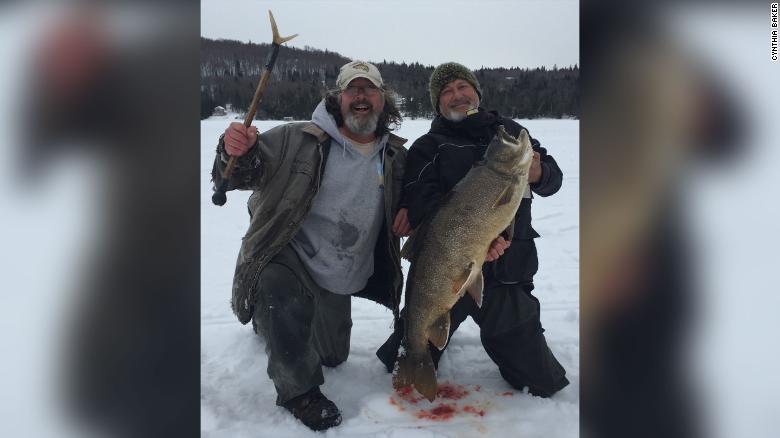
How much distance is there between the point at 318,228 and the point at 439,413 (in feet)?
4.33

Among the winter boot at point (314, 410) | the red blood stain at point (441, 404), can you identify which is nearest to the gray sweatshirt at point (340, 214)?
the winter boot at point (314, 410)

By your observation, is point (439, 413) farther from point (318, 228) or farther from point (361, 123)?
point (361, 123)

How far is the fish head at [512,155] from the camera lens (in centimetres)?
295

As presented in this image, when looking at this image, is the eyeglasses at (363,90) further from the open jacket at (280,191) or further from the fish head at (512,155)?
the fish head at (512,155)

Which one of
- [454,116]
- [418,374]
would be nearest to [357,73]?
[454,116]

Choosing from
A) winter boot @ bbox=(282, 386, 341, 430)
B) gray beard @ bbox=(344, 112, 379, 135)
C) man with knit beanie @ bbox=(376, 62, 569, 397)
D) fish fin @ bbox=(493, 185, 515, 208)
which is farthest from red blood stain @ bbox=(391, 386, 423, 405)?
gray beard @ bbox=(344, 112, 379, 135)

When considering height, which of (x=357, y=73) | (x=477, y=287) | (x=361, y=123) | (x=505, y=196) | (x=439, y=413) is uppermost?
(x=357, y=73)

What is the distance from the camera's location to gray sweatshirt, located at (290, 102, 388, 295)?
11.3ft

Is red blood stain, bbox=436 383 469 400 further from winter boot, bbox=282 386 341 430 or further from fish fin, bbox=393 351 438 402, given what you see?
winter boot, bbox=282 386 341 430

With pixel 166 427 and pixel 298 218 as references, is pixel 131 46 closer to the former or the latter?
pixel 166 427

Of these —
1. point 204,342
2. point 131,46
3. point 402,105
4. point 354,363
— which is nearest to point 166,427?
point 131,46

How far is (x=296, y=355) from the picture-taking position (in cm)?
312

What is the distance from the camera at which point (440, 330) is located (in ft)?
10.0

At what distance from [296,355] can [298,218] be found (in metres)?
0.79
